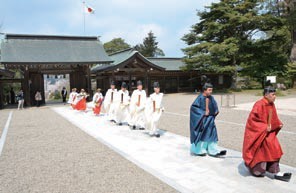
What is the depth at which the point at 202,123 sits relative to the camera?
5266 mm

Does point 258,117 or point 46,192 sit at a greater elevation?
point 258,117

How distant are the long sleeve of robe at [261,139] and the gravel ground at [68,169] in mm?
1438

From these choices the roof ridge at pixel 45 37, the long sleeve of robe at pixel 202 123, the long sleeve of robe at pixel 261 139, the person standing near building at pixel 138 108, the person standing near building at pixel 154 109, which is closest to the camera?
the long sleeve of robe at pixel 261 139

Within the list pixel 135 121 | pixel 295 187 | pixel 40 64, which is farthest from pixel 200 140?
pixel 40 64

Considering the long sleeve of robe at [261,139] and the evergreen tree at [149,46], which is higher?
the evergreen tree at [149,46]

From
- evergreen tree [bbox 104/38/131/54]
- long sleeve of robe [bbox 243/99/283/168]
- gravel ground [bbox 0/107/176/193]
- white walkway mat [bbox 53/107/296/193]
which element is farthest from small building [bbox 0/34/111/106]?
evergreen tree [bbox 104/38/131/54]

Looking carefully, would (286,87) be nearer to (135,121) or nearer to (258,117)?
(135,121)

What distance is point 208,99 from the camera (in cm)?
541

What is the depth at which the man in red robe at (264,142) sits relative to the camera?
13.4 ft

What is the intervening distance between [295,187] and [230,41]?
23.1 meters

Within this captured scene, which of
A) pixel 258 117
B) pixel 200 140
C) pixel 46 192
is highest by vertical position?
pixel 258 117

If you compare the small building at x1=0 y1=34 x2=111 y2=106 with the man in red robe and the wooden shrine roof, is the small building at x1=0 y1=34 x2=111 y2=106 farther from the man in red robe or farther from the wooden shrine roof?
the man in red robe

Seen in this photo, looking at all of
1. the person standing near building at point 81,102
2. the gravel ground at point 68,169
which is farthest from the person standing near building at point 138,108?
the person standing near building at point 81,102

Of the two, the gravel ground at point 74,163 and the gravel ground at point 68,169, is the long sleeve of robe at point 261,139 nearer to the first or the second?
the gravel ground at point 74,163
